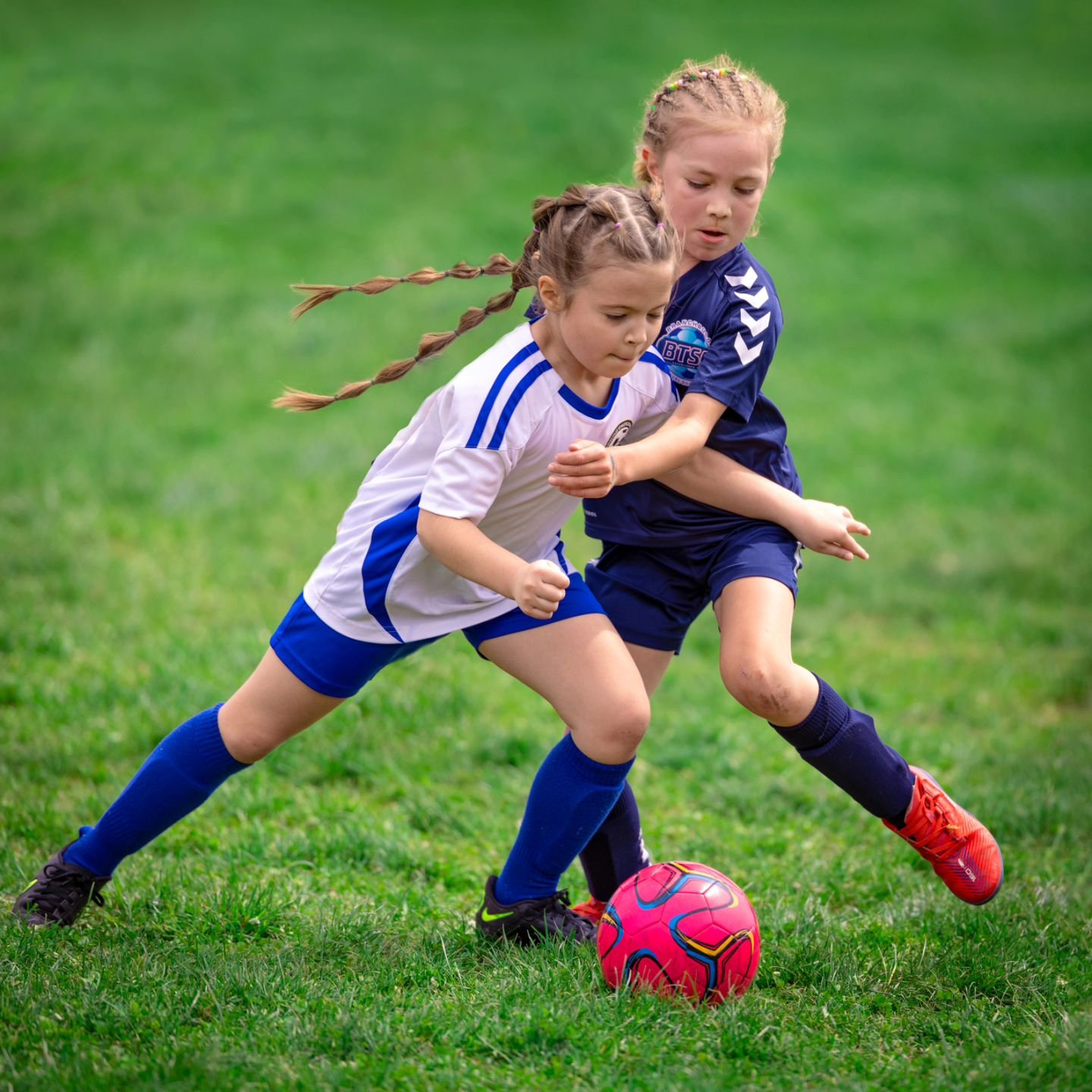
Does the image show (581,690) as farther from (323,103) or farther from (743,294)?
(323,103)

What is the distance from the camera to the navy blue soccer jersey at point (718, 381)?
140 inches

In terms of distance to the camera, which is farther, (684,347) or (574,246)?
(684,347)

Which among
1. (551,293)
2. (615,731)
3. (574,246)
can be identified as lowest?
(615,731)

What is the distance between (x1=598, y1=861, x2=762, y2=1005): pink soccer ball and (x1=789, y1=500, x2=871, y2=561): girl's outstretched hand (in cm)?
93

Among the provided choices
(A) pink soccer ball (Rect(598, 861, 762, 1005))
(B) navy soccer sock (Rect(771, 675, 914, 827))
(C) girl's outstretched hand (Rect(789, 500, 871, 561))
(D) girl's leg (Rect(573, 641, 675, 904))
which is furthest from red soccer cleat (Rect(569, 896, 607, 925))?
(C) girl's outstretched hand (Rect(789, 500, 871, 561))

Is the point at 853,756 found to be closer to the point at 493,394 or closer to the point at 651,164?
the point at 493,394

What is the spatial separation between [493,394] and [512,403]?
0.16 ft

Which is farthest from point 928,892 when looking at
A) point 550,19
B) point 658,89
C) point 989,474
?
point 550,19

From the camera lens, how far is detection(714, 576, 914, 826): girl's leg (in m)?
3.46

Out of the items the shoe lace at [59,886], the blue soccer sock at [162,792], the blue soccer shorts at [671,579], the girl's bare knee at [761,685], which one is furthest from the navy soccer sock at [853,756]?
the shoe lace at [59,886]

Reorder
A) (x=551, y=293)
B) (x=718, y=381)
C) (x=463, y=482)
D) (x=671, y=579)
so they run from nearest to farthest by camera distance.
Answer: (x=463, y=482), (x=551, y=293), (x=718, y=381), (x=671, y=579)

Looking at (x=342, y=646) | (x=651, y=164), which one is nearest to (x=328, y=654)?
(x=342, y=646)

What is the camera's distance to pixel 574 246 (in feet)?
10.7

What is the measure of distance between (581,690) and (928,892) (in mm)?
1535
